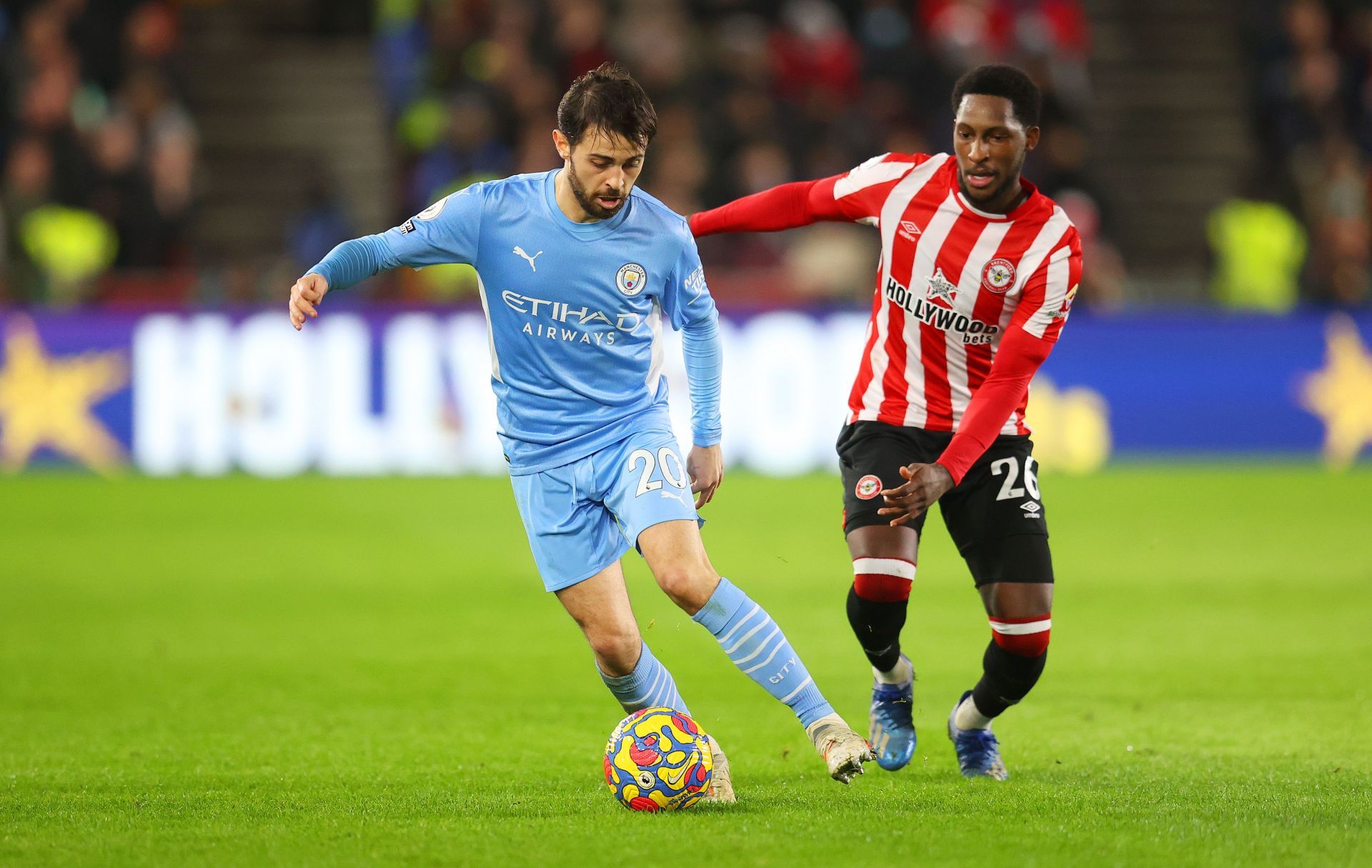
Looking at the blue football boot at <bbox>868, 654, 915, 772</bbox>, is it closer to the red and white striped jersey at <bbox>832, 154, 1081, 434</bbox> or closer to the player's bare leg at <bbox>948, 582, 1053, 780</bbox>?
the player's bare leg at <bbox>948, 582, 1053, 780</bbox>

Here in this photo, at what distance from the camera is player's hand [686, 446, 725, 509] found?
5547mm

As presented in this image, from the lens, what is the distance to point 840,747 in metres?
4.93

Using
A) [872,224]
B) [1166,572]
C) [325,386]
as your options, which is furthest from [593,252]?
[325,386]

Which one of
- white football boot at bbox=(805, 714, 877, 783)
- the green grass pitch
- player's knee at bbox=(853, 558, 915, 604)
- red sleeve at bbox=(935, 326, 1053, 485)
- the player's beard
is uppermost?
the player's beard

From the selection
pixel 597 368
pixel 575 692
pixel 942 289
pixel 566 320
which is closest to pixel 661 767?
pixel 597 368

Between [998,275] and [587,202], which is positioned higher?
[587,202]

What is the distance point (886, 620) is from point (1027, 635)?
1.48 ft

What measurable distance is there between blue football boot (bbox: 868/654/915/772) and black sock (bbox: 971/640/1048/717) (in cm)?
26

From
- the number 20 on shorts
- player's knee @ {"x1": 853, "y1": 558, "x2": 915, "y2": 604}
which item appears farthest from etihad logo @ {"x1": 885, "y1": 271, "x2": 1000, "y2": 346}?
the number 20 on shorts

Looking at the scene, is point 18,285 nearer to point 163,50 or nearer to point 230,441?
point 230,441

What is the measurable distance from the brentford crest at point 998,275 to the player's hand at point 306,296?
209 centimetres

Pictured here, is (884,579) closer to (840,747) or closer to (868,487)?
(868,487)

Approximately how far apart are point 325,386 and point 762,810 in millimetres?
9963

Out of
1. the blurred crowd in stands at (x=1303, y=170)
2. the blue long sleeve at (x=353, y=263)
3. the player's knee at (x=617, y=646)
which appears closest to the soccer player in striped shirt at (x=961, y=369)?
the player's knee at (x=617, y=646)
